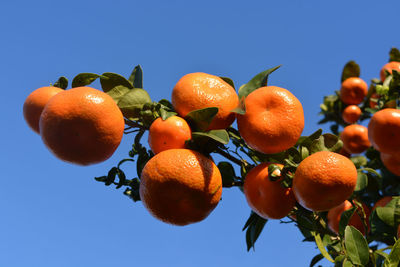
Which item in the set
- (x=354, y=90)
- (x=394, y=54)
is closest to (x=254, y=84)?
(x=354, y=90)

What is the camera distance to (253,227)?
1561 millimetres

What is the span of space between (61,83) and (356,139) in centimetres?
228

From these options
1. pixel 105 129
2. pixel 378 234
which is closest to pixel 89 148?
pixel 105 129

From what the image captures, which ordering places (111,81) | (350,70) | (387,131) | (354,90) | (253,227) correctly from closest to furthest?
(111,81) < (253,227) < (387,131) < (354,90) < (350,70)

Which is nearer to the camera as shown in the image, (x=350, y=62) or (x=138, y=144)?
(x=138, y=144)

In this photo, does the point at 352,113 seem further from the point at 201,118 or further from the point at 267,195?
the point at 201,118

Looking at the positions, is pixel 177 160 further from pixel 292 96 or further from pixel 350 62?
pixel 350 62

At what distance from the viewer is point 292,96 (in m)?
1.37

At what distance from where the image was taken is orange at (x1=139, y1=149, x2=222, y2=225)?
3.75 ft

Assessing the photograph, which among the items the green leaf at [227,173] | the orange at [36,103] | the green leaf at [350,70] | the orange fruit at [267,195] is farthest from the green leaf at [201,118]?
the green leaf at [350,70]

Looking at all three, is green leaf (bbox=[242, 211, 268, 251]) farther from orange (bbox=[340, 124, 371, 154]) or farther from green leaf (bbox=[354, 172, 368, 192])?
orange (bbox=[340, 124, 371, 154])

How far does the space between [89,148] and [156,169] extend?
0.70 ft

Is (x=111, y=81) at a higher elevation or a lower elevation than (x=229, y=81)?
higher

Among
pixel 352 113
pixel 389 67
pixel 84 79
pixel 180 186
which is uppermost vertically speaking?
pixel 84 79
